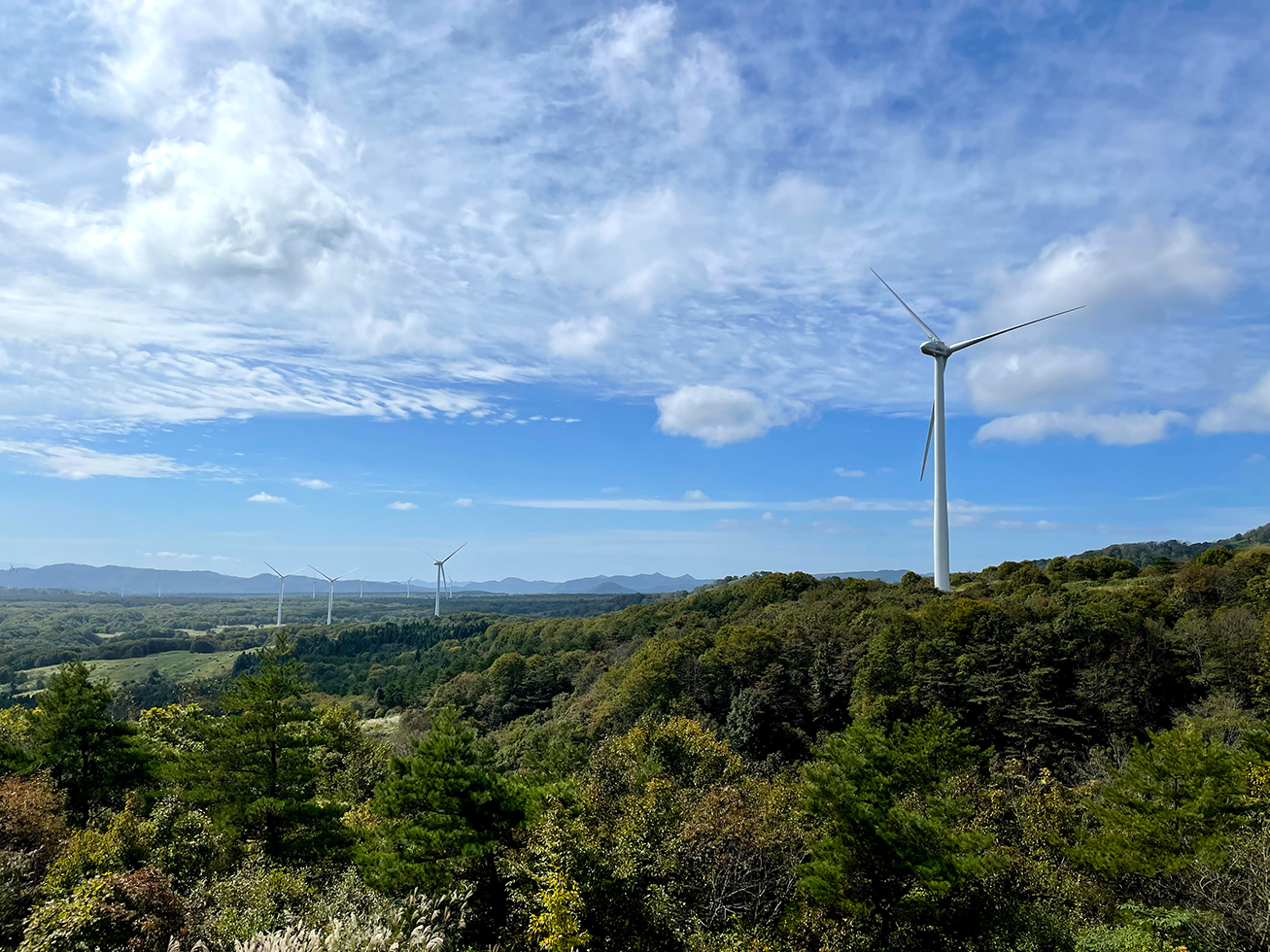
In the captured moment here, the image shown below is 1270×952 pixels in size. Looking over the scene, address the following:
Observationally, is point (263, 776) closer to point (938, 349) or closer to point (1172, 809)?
point (1172, 809)

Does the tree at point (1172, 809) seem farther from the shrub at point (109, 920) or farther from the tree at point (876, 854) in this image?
the shrub at point (109, 920)

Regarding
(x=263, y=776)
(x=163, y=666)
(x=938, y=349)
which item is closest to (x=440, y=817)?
(x=263, y=776)

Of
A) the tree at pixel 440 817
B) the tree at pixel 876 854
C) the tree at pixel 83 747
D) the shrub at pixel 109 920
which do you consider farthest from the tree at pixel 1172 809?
the tree at pixel 83 747

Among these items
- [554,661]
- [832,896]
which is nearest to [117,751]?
[832,896]

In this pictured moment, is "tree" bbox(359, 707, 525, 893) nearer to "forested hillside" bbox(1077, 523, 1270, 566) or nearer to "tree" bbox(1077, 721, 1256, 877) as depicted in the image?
"tree" bbox(1077, 721, 1256, 877)

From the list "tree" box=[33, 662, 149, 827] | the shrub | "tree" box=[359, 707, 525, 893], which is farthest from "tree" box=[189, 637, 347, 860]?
the shrub

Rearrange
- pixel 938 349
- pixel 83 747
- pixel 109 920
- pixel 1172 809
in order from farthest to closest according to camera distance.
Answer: pixel 938 349 → pixel 83 747 → pixel 1172 809 → pixel 109 920
